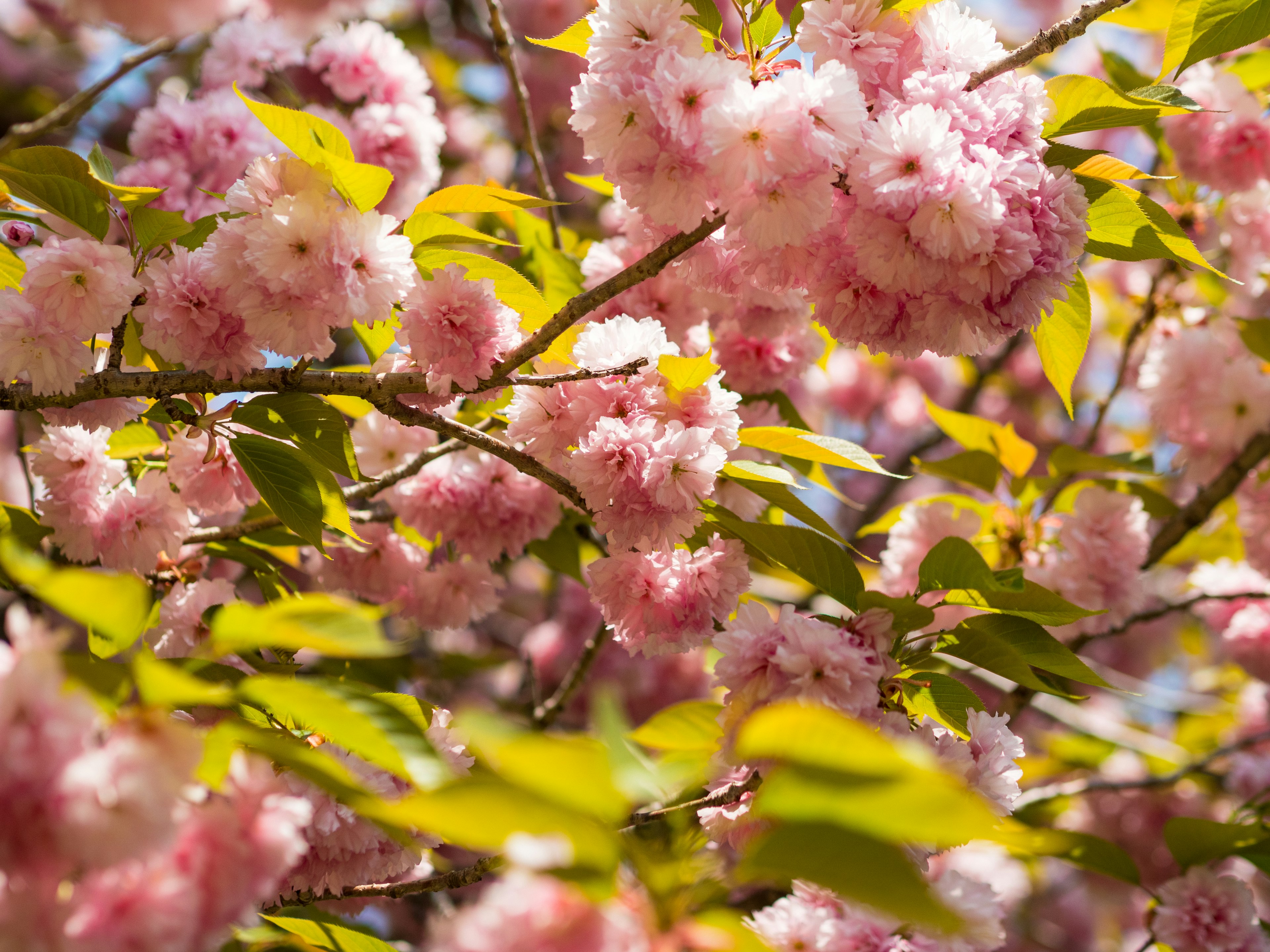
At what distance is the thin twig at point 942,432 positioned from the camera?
10.9 feet

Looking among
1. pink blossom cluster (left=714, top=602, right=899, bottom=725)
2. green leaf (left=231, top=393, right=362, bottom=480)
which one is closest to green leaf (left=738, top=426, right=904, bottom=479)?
pink blossom cluster (left=714, top=602, right=899, bottom=725)

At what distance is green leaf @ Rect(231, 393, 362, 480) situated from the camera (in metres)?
1.34

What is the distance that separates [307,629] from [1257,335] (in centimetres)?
227

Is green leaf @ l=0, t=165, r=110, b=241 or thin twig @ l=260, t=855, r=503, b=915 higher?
green leaf @ l=0, t=165, r=110, b=241

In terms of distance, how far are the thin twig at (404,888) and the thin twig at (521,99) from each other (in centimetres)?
126

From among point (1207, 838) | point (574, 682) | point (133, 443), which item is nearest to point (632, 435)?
point (133, 443)

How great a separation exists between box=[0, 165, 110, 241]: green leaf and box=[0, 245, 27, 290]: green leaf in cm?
13

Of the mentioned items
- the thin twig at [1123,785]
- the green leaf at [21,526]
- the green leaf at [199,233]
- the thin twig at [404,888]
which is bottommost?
the thin twig at [1123,785]

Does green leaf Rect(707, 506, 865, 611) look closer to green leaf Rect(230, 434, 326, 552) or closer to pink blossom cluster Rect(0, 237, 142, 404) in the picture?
green leaf Rect(230, 434, 326, 552)

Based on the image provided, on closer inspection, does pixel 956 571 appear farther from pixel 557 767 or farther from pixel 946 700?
pixel 557 767

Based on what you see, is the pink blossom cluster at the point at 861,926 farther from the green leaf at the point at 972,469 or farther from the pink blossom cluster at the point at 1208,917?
the green leaf at the point at 972,469

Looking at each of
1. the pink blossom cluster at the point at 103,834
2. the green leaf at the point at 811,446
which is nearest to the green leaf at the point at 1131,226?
the green leaf at the point at 811,446

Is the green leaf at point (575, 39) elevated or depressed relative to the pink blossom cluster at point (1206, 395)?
elevated

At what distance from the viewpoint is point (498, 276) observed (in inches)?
50.7
